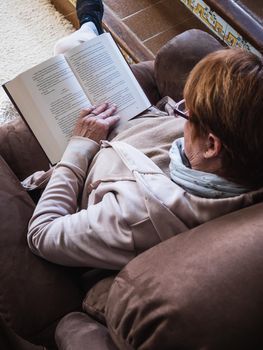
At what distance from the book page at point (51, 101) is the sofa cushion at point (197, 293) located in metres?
0.49

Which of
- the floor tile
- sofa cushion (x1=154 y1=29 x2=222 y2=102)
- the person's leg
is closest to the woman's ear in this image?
sofa cushion (x1=154 y1=29 x2=222 y2=102)

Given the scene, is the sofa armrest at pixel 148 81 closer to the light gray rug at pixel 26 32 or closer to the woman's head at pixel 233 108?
the woman's head at pixel 233 108

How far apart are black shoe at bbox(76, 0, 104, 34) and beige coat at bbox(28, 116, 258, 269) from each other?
712mm

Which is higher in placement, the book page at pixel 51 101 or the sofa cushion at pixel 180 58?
the book page at pixel 51 101

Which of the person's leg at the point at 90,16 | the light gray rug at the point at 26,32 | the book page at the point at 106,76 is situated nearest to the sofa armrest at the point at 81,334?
the book page at the point at 106,76

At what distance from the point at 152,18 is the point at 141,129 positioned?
113cm

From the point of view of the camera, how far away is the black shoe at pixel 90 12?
4.89ft

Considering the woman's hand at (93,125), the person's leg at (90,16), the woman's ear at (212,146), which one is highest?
the person's leg at (90,16)

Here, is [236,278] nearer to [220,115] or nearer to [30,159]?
[220,115]

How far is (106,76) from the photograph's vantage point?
1064 mm

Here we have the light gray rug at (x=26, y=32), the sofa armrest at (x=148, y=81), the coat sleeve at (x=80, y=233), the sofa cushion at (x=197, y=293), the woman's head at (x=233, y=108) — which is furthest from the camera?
the light gray rug at (x=26, y=32)

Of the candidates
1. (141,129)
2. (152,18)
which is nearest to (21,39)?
(152,18)

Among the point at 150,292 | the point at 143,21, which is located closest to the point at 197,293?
the point at 150,292

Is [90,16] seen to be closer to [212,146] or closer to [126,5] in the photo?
[126,5]
